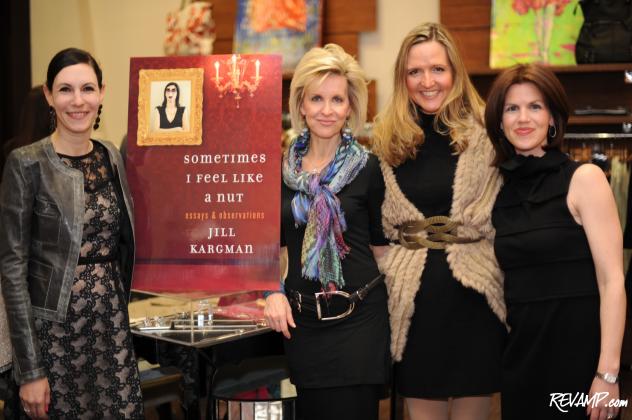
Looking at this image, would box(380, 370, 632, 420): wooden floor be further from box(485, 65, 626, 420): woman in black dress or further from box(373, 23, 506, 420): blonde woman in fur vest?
box(485, 65, 626, 420): woman in black dress

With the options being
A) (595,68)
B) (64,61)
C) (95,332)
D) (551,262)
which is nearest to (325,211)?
(551,262)

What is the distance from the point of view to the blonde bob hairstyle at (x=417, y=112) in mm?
2592

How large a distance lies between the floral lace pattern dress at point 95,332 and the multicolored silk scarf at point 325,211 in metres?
0.57

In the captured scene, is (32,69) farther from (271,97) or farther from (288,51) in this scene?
(271,97)

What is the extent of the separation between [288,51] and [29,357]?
317 cm

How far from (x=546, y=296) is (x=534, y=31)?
292 centimetres

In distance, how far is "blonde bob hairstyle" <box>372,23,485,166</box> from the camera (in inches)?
102

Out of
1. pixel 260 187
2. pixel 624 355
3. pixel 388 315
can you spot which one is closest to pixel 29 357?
pixel 260 187

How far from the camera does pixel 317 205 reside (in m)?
2.40

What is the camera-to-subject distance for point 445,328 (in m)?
2.56

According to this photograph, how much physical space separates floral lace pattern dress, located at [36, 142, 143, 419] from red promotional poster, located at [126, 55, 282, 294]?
7.7 inches

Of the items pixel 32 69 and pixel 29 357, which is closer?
pixel 29 357

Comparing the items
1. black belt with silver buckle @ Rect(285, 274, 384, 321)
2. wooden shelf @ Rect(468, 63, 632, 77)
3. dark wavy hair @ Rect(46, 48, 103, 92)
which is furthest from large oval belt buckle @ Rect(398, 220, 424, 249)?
wooden shelf @ Rect(468, 63, 632, 77)

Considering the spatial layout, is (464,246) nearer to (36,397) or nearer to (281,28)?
(36,397)
